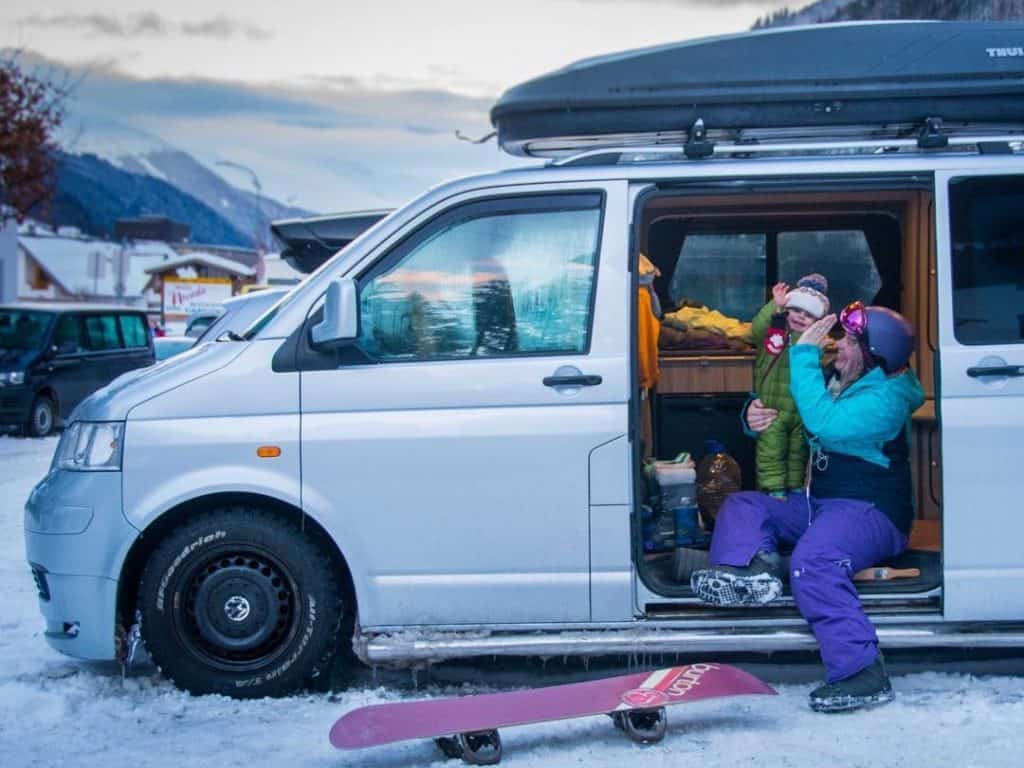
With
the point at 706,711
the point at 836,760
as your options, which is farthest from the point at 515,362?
the point at 836,760

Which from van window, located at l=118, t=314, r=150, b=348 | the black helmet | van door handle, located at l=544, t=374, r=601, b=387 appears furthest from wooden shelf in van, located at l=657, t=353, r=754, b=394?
van window, located at l=118, t=314, r=150, b=348

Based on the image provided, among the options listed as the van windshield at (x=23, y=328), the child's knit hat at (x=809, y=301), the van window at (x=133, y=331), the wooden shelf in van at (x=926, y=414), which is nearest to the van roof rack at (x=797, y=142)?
the child's knit hat at (x=809, y=301)

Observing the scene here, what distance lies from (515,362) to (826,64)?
179 centimetres

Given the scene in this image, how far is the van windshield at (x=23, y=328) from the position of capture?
18547 millimetres

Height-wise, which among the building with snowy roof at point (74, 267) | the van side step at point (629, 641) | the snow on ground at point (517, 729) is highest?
the building with snowy roof at point (74, 267)

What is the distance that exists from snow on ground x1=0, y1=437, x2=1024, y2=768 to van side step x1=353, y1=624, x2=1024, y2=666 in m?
0.24

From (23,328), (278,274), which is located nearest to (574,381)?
(23,328)

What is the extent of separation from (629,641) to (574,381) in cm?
105

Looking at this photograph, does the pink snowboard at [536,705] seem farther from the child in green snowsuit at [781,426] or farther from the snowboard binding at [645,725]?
the child in green snowsuit at [781,426]

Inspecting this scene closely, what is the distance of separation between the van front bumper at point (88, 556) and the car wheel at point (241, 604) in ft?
0.45

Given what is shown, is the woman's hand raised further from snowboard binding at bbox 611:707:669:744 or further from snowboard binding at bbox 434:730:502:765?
snowboard binding at bbox 434:730:502:765

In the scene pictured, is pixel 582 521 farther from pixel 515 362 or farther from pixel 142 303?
pixel 142 303

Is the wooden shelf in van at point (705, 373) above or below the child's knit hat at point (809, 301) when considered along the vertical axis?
below

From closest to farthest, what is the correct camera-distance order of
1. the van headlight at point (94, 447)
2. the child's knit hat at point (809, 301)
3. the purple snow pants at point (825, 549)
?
the purple snow pants at point (825, 549), the van headlight at point (94, 447), the child's knit hat at point (809, 301)
